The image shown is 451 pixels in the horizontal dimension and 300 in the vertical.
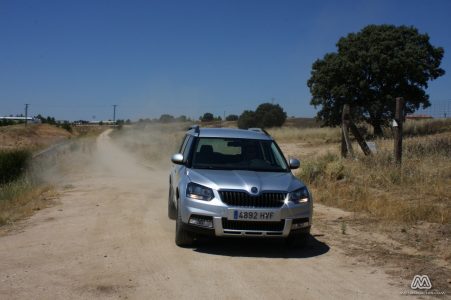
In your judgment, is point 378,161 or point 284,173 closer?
point 284,173

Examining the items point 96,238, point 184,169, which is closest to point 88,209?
point 96,238

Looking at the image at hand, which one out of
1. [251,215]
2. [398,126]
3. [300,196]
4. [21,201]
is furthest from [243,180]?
[21,201]

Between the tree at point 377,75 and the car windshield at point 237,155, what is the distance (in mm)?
25990

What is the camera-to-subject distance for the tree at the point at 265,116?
65.3 m

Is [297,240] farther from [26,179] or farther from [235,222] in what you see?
[26,179]

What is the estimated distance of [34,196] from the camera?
14203 millimetres

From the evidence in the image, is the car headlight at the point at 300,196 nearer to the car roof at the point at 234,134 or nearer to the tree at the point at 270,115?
the car roof at the point at 234,134

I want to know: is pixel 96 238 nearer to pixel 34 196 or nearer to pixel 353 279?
pixel 353 279

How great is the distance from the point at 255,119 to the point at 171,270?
2360 inches

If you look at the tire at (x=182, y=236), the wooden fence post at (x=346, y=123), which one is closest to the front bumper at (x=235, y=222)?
the tire at (x=182, y=236)

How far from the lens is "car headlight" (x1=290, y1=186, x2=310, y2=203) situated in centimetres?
734

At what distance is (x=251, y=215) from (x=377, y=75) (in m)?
29.8

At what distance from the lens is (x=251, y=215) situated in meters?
7.06

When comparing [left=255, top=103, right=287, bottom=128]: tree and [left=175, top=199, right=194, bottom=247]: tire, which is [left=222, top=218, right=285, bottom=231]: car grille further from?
[left=255, top=103, right=287, bottom=128]: tree
